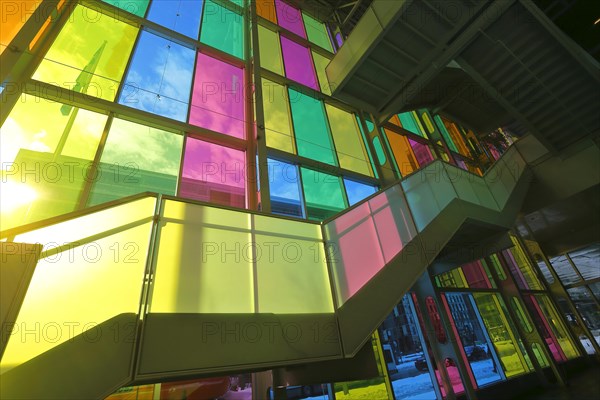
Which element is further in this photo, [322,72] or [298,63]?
[322,72]

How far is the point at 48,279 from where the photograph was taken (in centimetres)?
264

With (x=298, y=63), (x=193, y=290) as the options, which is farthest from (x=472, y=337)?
(x=298, y=63)

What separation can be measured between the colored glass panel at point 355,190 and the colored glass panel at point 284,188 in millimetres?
1911

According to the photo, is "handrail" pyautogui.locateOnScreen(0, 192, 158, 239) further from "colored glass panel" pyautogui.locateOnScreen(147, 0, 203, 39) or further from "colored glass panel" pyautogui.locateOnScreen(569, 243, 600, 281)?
"colored glass panel" pyautogui.locateOnScreen(569, 243, 600, 281)

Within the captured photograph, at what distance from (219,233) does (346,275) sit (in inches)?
80.2

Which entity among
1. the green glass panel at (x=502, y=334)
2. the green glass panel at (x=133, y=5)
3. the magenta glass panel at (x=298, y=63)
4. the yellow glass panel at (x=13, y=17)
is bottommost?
the green glass panel at (x=502, y=334)

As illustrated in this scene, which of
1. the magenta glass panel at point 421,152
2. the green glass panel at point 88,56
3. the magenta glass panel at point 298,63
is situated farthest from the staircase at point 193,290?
the magenta glass panel at point 421,152

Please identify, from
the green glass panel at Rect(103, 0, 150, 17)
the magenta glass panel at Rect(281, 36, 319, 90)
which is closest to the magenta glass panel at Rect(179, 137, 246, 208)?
the green glass panel at Rect(103, 0, 150, 17)

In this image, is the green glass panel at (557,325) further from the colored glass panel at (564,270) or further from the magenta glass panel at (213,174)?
the magenta glass panel at (213,174)

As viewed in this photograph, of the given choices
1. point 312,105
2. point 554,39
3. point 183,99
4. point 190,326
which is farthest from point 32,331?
point 554,39

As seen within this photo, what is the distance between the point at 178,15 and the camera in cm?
866

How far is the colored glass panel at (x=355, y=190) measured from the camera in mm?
8938

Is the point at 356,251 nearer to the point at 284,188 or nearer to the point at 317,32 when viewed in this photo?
the point at 284,188

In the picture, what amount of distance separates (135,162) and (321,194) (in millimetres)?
4774
